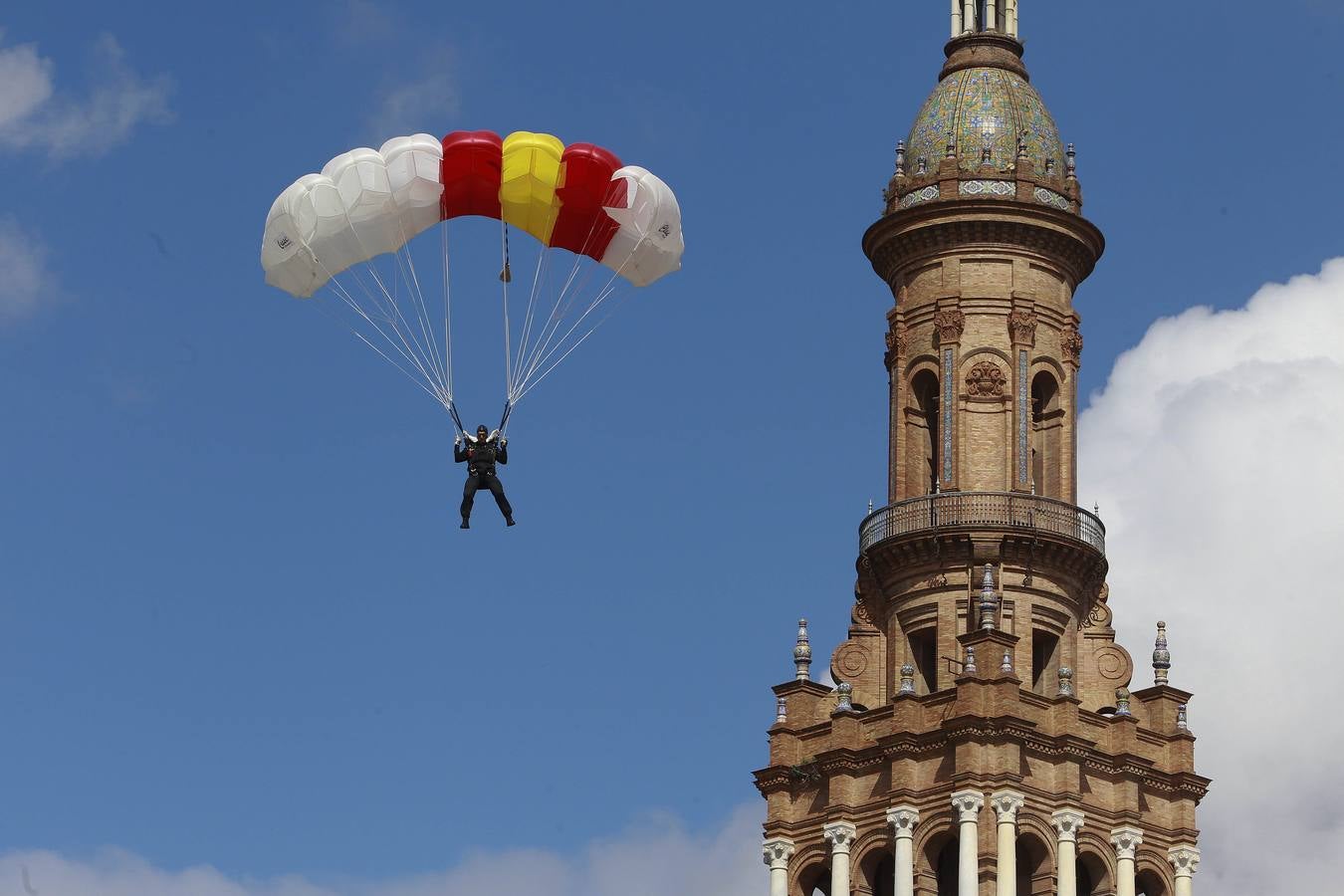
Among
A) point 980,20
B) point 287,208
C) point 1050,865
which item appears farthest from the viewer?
point 980,20

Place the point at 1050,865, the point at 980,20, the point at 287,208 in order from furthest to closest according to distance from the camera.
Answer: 1. the point at 980,20
2. the point at 1050,865
3. the point at 287,208

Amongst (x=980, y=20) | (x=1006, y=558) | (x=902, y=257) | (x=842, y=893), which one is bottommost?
(x=842, y=893)

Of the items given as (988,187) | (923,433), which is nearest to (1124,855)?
(923,433)

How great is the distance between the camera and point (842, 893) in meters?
113

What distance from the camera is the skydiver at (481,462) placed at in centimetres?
10162

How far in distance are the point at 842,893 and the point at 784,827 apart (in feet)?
10.7

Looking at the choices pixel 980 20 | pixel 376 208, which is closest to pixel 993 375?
pixel 980 20

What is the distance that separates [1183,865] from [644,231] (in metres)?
22.1

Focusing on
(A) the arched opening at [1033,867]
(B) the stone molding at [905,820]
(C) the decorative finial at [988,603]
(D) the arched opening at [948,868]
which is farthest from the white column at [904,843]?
(C) the decorative finial at [988,603]

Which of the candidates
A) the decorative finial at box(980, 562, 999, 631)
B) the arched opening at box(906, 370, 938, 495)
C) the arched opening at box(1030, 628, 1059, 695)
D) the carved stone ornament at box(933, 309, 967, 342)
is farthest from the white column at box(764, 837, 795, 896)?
the carved stone ornament at box(933, 309, 967, 342)

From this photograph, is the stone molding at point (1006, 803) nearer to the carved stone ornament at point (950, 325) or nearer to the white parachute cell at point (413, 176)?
the carved stone ornament at point (950, 325)

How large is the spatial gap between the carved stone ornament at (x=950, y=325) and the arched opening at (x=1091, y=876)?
45.3ft

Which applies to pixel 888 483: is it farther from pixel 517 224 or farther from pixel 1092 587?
pixel 517 224

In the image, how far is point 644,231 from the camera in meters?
106
